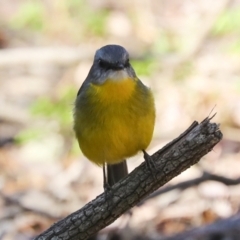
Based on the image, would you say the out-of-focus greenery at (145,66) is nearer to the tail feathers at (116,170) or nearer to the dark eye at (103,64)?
the tail feathers at (116,170)

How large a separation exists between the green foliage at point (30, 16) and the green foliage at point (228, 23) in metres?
2.76

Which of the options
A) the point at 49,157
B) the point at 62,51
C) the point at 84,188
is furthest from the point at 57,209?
the point at 62,51

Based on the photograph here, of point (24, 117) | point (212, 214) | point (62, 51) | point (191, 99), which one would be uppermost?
A: point (62, 51)

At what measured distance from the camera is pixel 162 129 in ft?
24.7

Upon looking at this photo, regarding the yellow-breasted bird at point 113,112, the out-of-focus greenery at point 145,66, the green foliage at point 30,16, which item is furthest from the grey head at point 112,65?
the green foliage at point 30,16

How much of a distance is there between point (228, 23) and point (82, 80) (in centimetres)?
219

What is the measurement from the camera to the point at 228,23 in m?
9.20

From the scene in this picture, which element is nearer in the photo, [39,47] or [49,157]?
[49,157]

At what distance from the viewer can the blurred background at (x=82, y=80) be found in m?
6.11

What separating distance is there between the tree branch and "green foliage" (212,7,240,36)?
5.45 meters

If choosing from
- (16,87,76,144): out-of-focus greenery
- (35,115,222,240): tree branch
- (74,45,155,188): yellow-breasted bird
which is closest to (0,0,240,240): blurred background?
(16,87,76,144): out-of-focus greenery

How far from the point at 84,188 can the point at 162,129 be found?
1263 millimetres

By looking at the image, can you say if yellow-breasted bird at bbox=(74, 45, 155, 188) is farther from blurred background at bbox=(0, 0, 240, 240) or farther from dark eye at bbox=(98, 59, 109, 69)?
blurred background at bbox=(0, 0, 240, 240)

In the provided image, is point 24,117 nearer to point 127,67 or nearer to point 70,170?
point 70,170
